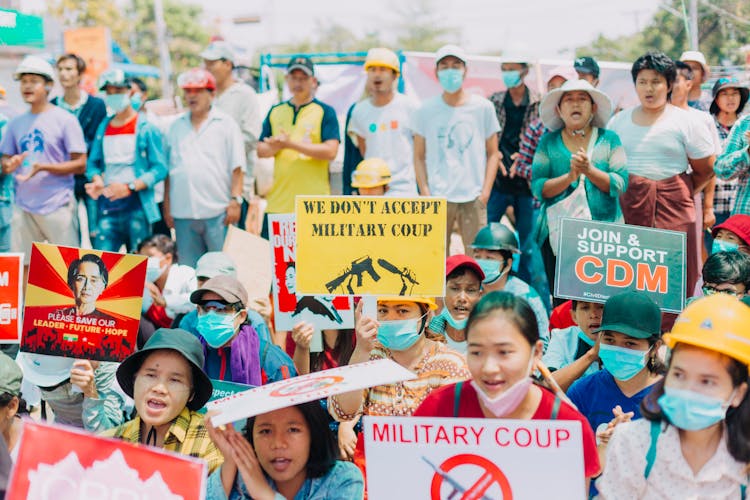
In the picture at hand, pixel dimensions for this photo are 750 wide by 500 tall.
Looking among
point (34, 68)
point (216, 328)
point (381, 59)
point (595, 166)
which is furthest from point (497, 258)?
point (34, 68)

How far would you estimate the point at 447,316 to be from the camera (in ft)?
18.5

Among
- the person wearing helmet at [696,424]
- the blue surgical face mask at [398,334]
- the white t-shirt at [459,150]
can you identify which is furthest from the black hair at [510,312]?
the white t-shirt at [459,150]

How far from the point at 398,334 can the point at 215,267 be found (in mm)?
2029

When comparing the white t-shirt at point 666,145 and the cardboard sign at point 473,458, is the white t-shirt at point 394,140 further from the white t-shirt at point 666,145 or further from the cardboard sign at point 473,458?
the cardboard sign at point 473,458

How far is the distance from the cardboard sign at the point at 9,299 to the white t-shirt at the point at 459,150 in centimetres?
356

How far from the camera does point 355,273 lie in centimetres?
509

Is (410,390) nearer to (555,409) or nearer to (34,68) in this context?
(555,409)

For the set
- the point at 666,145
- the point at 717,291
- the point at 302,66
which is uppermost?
the point at 302,66

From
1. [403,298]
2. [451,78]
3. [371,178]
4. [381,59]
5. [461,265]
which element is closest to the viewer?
[403,298]

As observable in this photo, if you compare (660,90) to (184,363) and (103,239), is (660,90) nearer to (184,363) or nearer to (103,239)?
(184,363)

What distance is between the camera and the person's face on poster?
534 centimetres

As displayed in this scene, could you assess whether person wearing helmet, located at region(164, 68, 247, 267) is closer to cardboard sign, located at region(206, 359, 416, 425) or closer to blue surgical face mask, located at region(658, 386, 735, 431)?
cardboard sign, located at region(206, 359, 416, 425)

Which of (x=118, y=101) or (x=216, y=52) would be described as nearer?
(x=118, y=101)

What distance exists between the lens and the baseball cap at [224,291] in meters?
5.50
